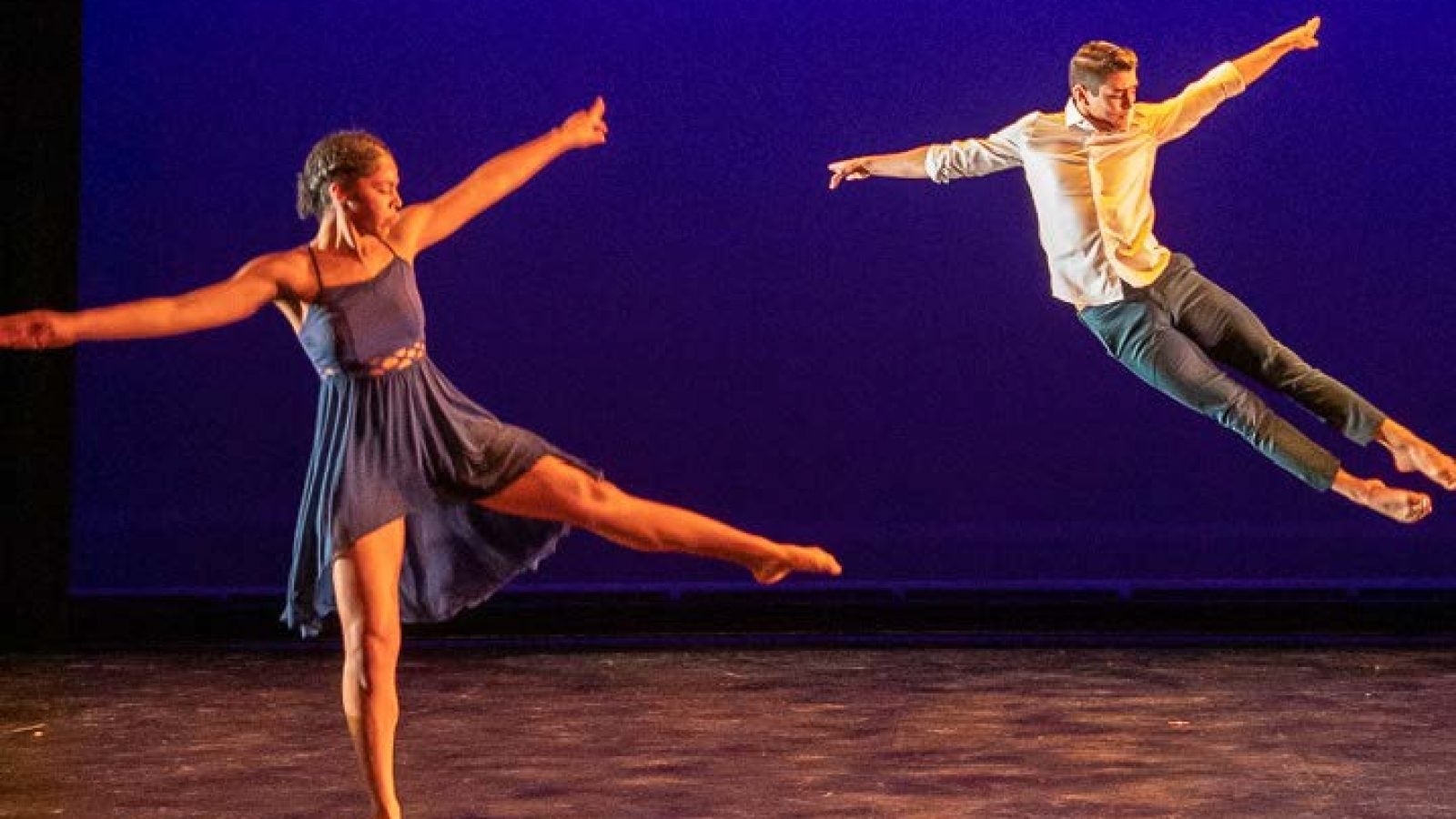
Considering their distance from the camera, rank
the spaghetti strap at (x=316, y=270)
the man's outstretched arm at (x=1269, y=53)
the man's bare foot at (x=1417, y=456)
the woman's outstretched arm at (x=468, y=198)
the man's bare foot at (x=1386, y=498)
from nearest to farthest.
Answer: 1. the spaghetti strap at (x=316, y=270)
2. the woman's outstretched arm at (x=468, y=198)
3. the man's bare foot at (x=1386, y=498)
4. the man's bare foot at (x=1417, y=456)
5. the man's outstretched arm at (x=1269, y=53)

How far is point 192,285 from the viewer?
25.7 ft

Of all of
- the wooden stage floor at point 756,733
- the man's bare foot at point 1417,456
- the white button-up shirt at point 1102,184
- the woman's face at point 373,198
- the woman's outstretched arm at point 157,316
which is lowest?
the wooden stage floor at point 756,733

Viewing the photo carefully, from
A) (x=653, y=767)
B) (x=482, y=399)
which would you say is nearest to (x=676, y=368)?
(x=482, y=399)

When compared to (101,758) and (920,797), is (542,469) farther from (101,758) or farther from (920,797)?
(101,758)

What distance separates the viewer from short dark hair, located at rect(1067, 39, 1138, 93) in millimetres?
5066

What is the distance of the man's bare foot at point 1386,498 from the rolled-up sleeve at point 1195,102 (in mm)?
990

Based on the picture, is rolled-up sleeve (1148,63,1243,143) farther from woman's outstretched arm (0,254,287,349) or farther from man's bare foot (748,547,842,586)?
woman's outstretched arm (0,254,287,349)

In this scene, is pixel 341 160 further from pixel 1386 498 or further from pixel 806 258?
pixel 806 258

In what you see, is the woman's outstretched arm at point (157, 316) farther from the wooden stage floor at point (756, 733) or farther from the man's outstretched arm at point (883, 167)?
the man's outstretched arm at point (883, 167)

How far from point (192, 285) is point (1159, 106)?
3973mm

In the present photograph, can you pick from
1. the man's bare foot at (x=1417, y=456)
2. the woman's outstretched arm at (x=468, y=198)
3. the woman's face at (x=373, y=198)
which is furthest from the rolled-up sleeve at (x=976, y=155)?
the woman's face at (x=373, y=198)

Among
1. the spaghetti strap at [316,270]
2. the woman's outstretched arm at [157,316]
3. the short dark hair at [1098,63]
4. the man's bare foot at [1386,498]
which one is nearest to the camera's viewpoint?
the woman's outstretched arm at [157,316]

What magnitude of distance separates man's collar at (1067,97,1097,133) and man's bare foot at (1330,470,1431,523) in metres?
1.07

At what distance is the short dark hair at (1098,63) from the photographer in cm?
507
